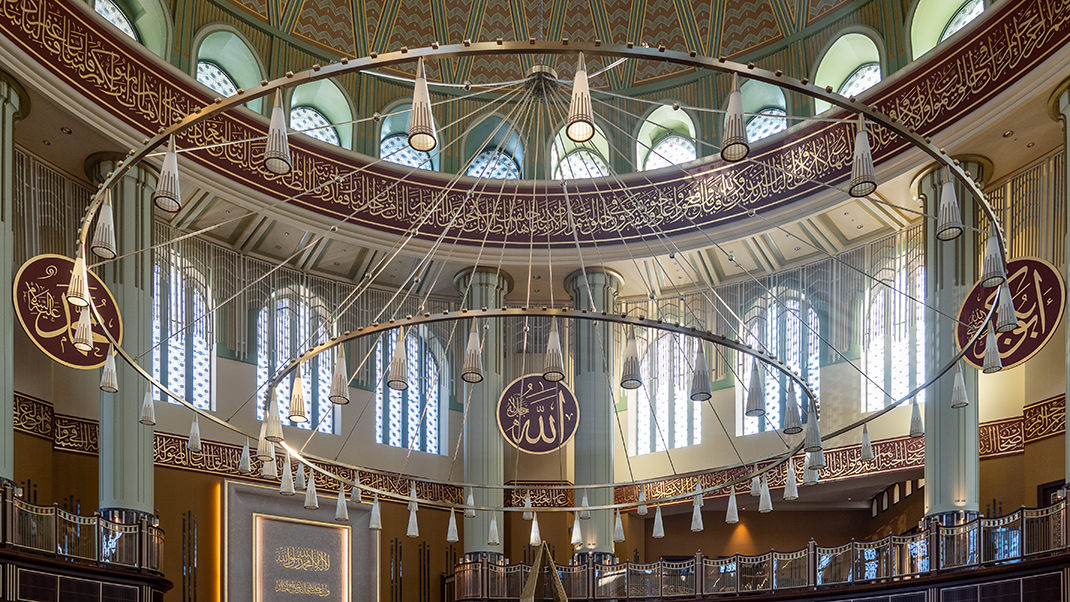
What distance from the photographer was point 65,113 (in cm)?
1192

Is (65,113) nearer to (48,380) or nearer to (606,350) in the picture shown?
(48,380)

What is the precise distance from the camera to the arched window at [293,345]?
50.0 feet

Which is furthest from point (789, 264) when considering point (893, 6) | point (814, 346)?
point (893, 6)

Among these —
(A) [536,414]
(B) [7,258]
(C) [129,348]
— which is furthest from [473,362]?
(A) [536,414]

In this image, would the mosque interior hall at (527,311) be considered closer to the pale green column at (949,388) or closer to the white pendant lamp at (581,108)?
the pale green column at (949,388)

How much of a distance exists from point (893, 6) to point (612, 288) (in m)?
4.88

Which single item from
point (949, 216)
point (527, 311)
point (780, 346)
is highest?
point (780, 346)

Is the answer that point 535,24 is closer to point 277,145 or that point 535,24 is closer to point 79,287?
point 79,287

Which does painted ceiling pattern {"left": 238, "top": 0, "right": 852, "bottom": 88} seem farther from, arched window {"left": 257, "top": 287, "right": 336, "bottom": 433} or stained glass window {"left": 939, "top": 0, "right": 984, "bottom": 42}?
arched window {"left": 257, "top": 287, "right": 336, "bottom": 433}

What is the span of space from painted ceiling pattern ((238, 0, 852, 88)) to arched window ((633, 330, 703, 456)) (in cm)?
343

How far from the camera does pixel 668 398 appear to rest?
16531 millimetres

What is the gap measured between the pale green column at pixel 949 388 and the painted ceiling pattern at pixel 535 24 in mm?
3366

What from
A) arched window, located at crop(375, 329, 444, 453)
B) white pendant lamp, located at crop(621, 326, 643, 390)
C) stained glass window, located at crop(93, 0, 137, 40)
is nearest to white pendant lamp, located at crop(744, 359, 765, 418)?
white pendant lamp, located at crop(621, 326, 643, 390)

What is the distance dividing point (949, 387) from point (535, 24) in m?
7.24
